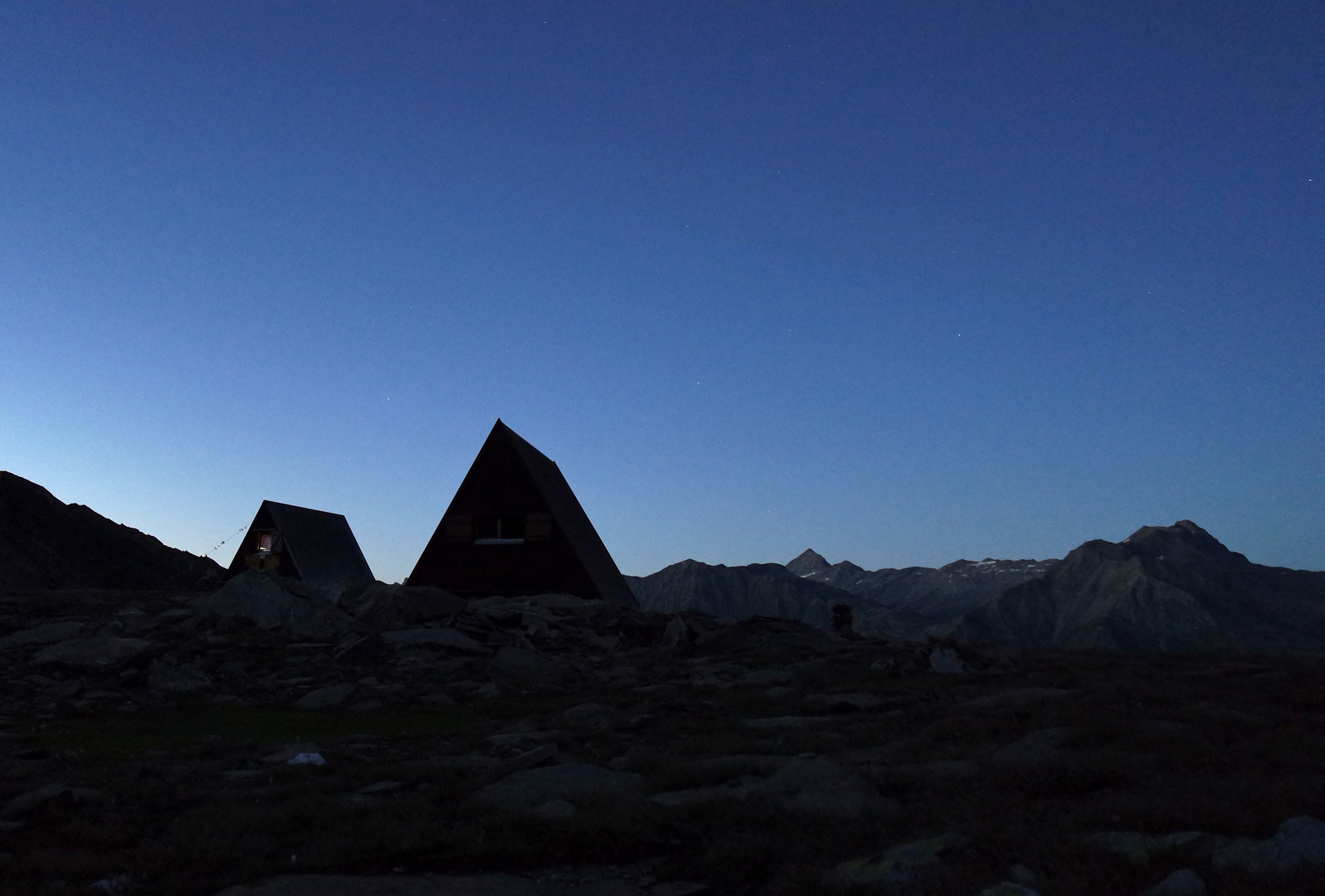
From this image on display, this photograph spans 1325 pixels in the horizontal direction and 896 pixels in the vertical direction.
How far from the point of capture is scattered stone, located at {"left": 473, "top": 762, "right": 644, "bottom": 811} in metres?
7.80

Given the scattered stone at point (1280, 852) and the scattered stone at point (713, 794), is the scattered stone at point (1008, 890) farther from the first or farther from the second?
the scattered stone at point (713, 794)

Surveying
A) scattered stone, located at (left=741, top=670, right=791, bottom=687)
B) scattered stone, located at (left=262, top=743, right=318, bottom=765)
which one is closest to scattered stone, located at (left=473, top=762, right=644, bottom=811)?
scattered stone, located at (left=262, top=743, right=318, bottom=765)

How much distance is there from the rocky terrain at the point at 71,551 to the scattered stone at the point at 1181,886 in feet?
140

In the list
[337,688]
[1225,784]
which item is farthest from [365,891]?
[337,688]

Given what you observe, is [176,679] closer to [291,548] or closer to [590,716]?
[590,716]

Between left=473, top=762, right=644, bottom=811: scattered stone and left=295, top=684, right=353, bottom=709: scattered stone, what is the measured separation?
8.44 meters

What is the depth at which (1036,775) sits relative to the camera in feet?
22.8

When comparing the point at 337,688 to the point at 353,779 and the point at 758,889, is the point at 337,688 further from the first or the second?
the point at 758,889

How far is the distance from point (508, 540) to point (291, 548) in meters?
18.9

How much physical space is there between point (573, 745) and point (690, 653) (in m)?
11.4

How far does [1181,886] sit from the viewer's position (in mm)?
→ 4461

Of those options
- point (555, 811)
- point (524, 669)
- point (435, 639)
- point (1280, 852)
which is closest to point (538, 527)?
point (435, 639)

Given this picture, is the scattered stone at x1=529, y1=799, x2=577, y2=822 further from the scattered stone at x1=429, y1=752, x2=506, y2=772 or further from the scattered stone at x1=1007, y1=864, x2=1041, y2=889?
the scattered stone at x1=1007, y1=864, x2=1041, y2=889

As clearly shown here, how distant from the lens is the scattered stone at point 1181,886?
4.41m
